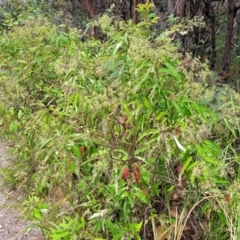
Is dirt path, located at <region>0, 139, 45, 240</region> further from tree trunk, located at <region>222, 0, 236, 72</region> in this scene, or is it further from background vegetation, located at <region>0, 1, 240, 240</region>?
tree trunk, located at <region>222, 0, 236, 72</region>

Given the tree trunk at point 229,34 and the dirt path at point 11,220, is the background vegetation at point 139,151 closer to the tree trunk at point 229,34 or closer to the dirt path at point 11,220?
the dirt path at point 11,220

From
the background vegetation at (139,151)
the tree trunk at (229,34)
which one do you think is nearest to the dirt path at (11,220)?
the background vegetation at (139,151)

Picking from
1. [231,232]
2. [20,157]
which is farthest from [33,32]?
[231,232]

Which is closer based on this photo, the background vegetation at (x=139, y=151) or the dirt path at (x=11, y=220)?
the background vegetation at (x=139, y=151)

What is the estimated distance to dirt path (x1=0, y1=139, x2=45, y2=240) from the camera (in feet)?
8.14

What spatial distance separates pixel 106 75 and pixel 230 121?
736 mm

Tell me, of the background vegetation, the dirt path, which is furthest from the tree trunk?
the dirt path

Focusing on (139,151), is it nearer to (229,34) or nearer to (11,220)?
(11,220)

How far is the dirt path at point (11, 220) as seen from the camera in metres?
2.48

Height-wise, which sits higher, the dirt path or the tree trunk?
the tree trunk

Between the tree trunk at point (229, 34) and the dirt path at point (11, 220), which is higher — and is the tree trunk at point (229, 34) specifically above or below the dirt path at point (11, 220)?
above

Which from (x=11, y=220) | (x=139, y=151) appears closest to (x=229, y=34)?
(x=139, y=151)

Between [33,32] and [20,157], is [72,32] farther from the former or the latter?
[20,157]

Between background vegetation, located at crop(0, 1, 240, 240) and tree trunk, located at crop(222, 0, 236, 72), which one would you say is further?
tree trunk, located at crop(222, 0, 236, 72)
